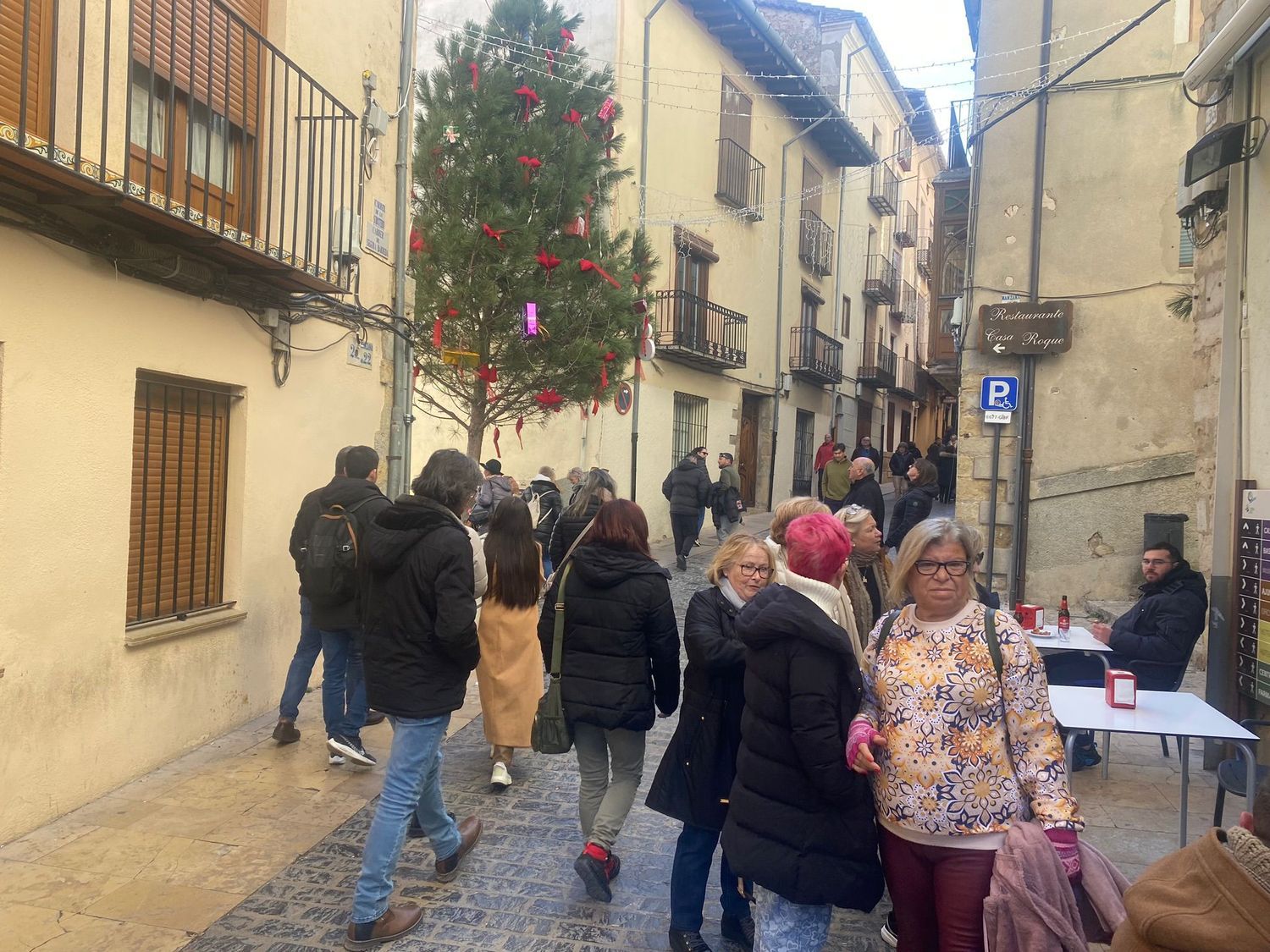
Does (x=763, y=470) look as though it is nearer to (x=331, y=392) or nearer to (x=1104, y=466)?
(x=1104, y=466)

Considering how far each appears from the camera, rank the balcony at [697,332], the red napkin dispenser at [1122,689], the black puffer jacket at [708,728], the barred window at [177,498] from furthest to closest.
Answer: the balcony at [697,332]
the barred window at [177,498]
the red napkin dispenser at [1122,689]
the black puffer jacket at [708,728]

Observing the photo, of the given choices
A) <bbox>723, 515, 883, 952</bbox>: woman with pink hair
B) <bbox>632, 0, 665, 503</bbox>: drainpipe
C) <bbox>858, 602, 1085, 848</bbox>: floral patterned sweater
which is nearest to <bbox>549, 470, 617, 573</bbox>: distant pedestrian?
<bbox>723, 515, 883, 952</bbox>: woman with pink hair

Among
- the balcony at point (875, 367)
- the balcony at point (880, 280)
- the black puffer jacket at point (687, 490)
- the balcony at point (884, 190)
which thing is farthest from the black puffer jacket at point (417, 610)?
the balcony at point (880, 280)

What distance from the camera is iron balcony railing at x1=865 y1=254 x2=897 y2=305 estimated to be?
2723 cm

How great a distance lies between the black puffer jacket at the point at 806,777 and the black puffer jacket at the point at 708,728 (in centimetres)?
56

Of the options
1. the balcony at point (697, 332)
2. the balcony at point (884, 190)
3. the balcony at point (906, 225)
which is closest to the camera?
the balcony at point (697, 332)

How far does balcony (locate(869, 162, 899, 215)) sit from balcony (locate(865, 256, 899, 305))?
1.38 meters

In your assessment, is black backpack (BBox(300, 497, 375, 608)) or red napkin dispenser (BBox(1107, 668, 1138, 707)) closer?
red napkin dispenser (BBox(1107, 668, 1138, 707))

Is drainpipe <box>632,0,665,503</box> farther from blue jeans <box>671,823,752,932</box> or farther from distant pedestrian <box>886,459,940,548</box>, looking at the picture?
blue jeans <box>671,823,752,932</box>

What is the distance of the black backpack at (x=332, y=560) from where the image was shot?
5.05m

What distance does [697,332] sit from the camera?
658 inches

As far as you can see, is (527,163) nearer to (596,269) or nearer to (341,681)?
(596,269)

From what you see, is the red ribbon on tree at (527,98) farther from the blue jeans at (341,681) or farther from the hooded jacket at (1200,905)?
the hooded jacket at (1200,905)

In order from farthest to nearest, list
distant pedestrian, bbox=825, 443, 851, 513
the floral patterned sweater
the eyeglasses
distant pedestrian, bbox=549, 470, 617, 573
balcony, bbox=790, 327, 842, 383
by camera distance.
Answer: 1. balcony, bbox=790, 327, 842, 383
2. distant pedestrian, bbox=825, 443, 851, 513
3. distant pedestrian, bbox=549, 470, 617, 573
4. the eyeglasses
5. the floral patterned sweater
